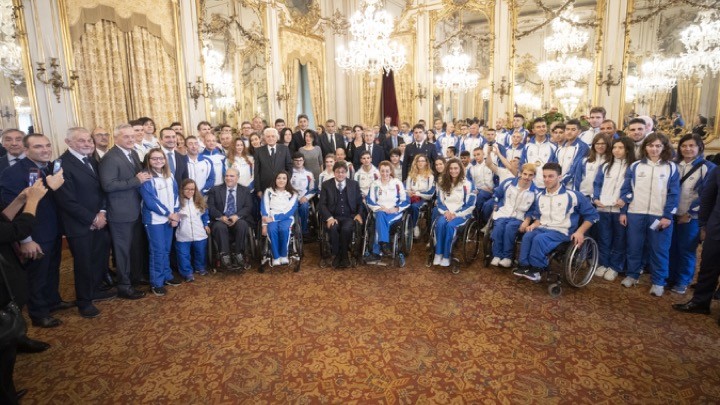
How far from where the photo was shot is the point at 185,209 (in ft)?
13.6

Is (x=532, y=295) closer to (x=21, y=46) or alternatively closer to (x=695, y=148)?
(x=695, y=148)

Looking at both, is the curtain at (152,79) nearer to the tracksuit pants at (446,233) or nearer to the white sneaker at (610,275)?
the tracksuit pants at (446,233)

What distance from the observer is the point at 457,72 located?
30.8 feet

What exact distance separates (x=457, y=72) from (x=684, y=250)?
272 inches

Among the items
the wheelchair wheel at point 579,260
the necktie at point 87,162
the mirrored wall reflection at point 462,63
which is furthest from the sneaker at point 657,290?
the mirrored wall reflection at point 462,63

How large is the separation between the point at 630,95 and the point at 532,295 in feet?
22.4

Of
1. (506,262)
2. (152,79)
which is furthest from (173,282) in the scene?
(152,79)

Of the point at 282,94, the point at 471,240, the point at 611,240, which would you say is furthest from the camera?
the point at 282,94

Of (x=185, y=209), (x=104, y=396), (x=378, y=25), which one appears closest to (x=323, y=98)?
(x=378, y=25)

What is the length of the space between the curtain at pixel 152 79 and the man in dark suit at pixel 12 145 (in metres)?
3.23

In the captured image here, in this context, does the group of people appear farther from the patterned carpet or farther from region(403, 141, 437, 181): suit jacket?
region(403, 141, 437, 181): suit jacket

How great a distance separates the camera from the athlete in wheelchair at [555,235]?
3.76 m

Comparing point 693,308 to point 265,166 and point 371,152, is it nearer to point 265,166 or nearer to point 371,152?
point 371,152

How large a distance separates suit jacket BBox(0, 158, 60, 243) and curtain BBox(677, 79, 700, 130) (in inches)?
414
